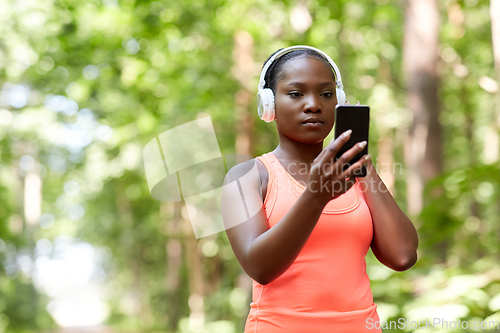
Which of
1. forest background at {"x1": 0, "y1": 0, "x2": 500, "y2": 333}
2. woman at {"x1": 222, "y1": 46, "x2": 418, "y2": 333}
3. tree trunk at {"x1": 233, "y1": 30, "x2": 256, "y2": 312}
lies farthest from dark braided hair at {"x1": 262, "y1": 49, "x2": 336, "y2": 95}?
tree trunk at {"x1": 233, "y1": 30, "x2": 256, "y2": 312}

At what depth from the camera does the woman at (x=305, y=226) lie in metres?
1.28

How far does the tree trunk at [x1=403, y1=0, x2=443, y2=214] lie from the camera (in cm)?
590

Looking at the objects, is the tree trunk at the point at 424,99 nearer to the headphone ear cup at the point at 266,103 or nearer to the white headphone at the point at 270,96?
the white headphone at the point at 270,96

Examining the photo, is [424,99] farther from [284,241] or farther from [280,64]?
[284,241]

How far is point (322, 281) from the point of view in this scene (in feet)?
4.44

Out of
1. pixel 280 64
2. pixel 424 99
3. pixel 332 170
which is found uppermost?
pixel 424 99

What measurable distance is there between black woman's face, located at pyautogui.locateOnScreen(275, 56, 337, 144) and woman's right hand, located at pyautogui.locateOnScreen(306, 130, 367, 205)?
1.09 ft

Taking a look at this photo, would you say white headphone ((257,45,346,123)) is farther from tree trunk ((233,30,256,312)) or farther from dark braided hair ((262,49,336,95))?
tree trunk ((233,30,256,312))

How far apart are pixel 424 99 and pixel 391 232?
196 inches

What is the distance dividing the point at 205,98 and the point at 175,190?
6.06m

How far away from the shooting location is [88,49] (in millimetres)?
6891

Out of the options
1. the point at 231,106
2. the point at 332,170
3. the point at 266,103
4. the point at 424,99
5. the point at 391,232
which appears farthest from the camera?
the point at 231,106

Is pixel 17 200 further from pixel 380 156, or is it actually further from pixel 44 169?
pixel 380 156

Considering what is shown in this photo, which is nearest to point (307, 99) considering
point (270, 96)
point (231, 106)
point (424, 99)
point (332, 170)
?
point (270, 96)
